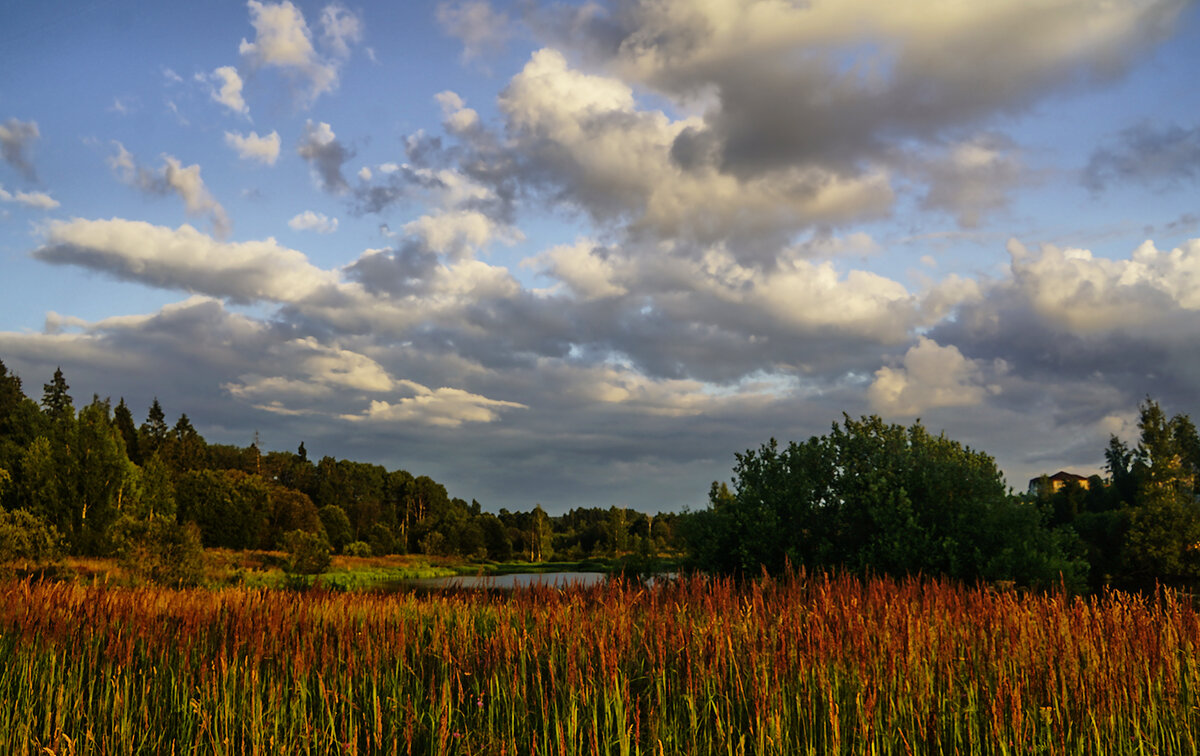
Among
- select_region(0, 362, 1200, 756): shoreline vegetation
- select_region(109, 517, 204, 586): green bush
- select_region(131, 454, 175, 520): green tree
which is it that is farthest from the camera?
select_region(131, 454, 175, 520): green tree

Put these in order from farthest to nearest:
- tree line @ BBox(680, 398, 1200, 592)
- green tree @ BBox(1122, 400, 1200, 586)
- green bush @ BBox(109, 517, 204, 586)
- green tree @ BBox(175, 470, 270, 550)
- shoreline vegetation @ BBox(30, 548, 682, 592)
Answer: green tree @ BBox(175, 470, 270, 550) → green tree @ BBox(1122, 400, 1200, 586) → green bush @ BBox(109, 517, 204, 586) → shoreline vegetation @ BBox(30, 548, 682, 592) → tree line @ BBox(680, 398, 1200, 592)

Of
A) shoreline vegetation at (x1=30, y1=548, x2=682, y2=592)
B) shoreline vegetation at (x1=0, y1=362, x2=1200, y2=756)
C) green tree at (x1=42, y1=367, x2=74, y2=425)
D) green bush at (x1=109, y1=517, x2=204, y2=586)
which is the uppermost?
green tree at (x1=42, y1=367, x2=74, y2=425)

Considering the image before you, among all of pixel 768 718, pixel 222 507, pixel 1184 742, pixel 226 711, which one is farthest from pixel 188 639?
pixel 222 507

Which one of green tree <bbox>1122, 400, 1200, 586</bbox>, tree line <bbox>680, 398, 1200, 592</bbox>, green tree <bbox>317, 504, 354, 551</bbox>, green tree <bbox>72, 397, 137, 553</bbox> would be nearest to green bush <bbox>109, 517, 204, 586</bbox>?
tree line <bbox>680, 398, 1200, 592</bbox>

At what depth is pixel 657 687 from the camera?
468 centimetres

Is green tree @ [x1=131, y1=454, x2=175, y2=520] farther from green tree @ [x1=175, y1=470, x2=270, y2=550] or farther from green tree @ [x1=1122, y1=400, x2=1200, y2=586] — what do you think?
green tree @ [x1=1122, y1=400, x2=1200, y2=586]

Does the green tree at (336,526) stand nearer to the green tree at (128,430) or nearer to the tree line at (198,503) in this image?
the tree line at (198,503)

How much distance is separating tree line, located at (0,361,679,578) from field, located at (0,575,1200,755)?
15158mm

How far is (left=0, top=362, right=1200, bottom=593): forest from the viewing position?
1647cm

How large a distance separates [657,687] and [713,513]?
14389mm

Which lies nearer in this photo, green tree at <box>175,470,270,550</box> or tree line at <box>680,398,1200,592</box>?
tree line at <box>680,398,1200,592</box>

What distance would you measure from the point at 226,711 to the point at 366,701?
3.16 ft

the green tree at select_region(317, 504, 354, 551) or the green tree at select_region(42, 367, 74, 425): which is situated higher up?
the green tree at select_region(42, 367, 74, 425)

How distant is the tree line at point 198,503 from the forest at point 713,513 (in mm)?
142
